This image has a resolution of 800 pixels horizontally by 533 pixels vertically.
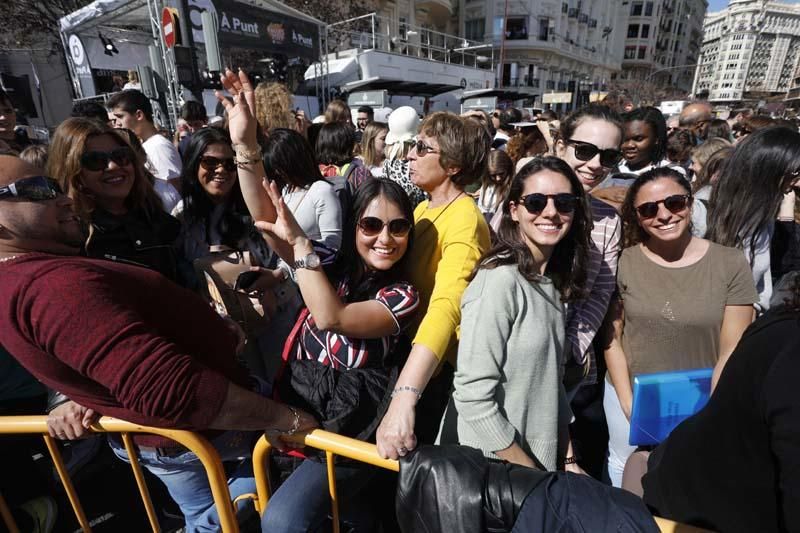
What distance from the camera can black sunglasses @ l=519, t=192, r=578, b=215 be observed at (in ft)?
5.46

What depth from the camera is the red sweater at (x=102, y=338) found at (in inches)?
42.9

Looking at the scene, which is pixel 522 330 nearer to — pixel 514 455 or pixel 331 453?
pixel 514 455

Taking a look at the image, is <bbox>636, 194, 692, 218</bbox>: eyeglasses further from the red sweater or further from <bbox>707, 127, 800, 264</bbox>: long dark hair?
the red sweater

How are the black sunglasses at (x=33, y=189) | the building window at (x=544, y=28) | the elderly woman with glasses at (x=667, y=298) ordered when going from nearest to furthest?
the black sunglasses at (x=33, y=189)
the elderly woman with glasses at (x=667, y=298)
the building window at (x=544, y=28)

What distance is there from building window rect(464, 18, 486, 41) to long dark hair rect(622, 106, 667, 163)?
50.8 meters

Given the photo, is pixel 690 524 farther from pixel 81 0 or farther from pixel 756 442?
pixel 81 0

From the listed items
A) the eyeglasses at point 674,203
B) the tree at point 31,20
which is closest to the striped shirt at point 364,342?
the eyeglasses at point 674,203

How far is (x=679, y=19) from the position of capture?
74.8 metres

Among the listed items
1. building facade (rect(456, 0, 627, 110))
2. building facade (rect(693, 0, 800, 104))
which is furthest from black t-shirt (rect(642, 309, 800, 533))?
building facade (rect(693, 0, 800, 104))

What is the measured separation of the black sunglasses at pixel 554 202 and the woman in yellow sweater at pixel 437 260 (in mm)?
282

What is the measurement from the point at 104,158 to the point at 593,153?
2765 mm

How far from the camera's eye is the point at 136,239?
216 centimetres

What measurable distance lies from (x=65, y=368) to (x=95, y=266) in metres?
0.34

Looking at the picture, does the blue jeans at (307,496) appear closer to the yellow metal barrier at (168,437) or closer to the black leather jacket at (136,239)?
the yellow metal barrier at (168,437)
